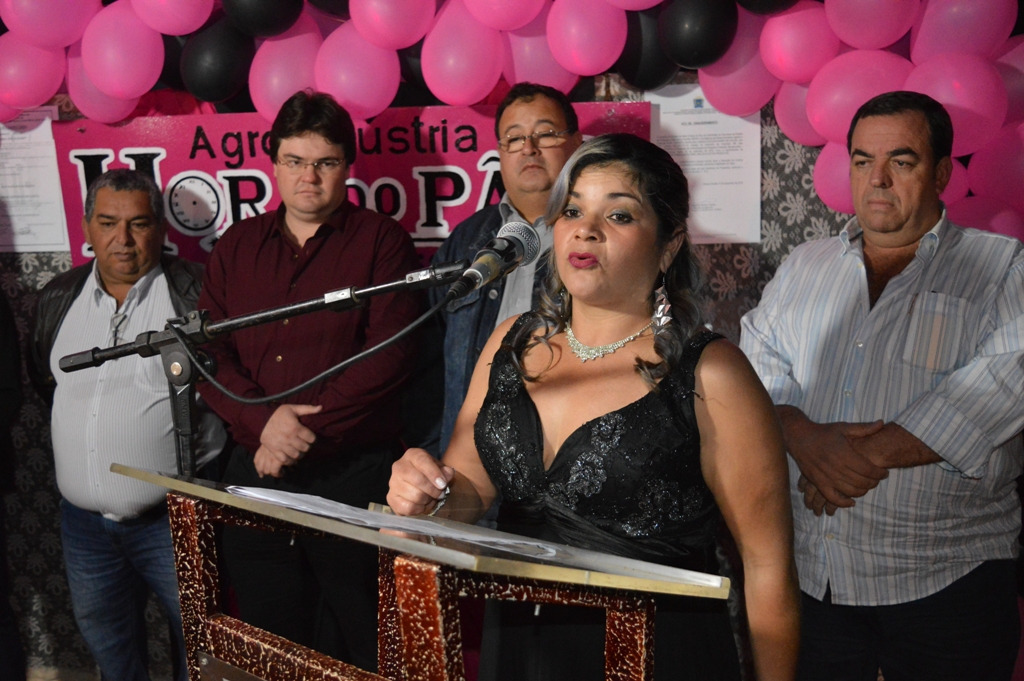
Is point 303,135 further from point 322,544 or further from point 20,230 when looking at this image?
point 20,230

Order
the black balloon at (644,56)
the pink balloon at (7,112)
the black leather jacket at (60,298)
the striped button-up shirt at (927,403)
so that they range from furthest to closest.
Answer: the pink balloon at (7,112) < the black leather jacket at (60,298) < the black balloon at (644,56) < the striped button-up shirt at (927,403)

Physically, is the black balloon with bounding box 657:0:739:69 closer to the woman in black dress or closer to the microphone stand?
the woman in black dress

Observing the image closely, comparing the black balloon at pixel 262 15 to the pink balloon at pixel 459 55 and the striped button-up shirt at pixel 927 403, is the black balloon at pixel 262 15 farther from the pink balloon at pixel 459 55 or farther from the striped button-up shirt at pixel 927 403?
the striped button-up shirt at pixel 927 403

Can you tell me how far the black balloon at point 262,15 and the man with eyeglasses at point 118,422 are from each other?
601 millimetres

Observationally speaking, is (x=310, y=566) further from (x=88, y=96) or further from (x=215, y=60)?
(x=88, y=96)

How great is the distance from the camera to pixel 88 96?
2928 mm

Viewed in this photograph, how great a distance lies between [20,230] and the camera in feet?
10.8

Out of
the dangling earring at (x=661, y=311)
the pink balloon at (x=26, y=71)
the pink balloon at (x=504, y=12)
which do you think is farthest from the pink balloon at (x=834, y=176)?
the pink balloon at (x=26, y=71)

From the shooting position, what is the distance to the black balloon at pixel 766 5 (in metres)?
2.37

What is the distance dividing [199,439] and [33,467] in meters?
1.06

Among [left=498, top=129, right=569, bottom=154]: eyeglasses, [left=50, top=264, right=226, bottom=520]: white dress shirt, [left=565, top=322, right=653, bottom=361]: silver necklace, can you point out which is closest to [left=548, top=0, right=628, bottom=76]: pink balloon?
[left=498, top=129, right=569, bottom=154]: eyeglasses

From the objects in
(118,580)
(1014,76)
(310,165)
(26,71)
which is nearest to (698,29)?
(1014,76)

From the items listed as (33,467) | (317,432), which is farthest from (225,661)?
(33,467)

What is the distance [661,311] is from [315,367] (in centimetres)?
118
